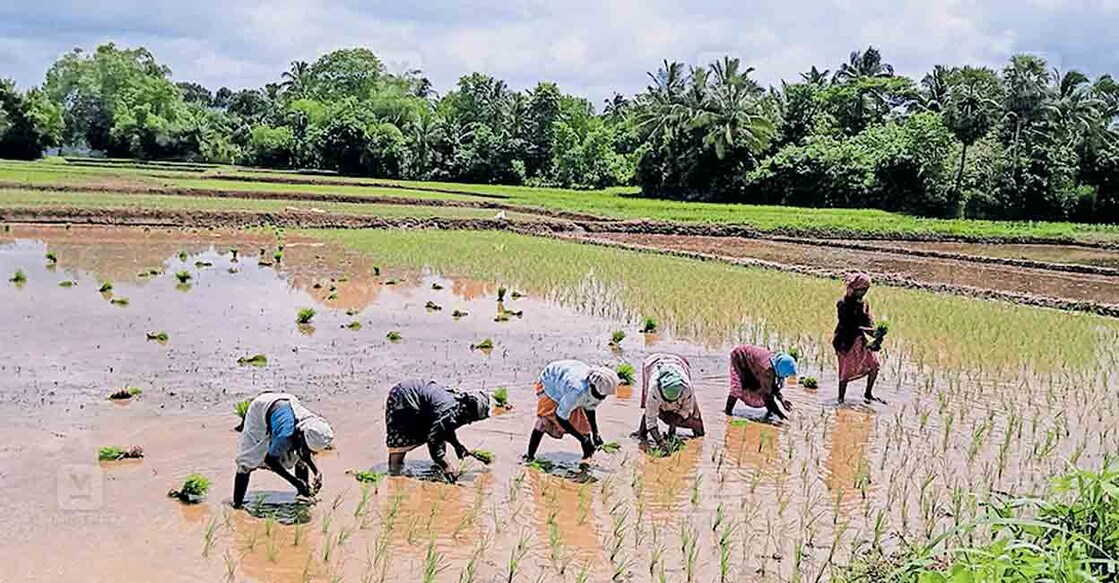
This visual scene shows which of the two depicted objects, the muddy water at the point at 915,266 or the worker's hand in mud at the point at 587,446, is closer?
the worker's hand in mud at the point at 587,446

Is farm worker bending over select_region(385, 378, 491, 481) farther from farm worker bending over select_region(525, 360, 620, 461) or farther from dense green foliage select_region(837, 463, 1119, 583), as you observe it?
dense green foliage select_region(837, 463, 1119, 583)

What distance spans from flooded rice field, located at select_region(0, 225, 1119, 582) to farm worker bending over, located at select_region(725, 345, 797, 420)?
290mm

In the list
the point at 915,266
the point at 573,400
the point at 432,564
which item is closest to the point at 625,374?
the point at 573,400

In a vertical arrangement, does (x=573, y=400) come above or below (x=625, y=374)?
above

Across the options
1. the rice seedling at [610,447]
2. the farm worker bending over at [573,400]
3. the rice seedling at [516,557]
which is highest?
the farm worker bending over at [573,400]

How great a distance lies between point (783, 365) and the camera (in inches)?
333

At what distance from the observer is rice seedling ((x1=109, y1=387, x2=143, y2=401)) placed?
342 inches

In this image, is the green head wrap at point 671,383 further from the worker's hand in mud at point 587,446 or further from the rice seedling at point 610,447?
the worker's hand in mud at point 587,446

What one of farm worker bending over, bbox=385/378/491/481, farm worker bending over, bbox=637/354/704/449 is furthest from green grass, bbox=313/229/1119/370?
farm worker bending over, bbox=385/378/491/481

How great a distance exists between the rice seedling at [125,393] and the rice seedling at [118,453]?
1.64 meters

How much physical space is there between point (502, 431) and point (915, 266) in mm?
17931

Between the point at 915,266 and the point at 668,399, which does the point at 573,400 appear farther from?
the point at 915,266

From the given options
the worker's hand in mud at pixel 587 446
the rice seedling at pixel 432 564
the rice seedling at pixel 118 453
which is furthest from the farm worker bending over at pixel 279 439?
the worker's hand in mud at pixel 587 446

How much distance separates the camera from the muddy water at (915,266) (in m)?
20.0
